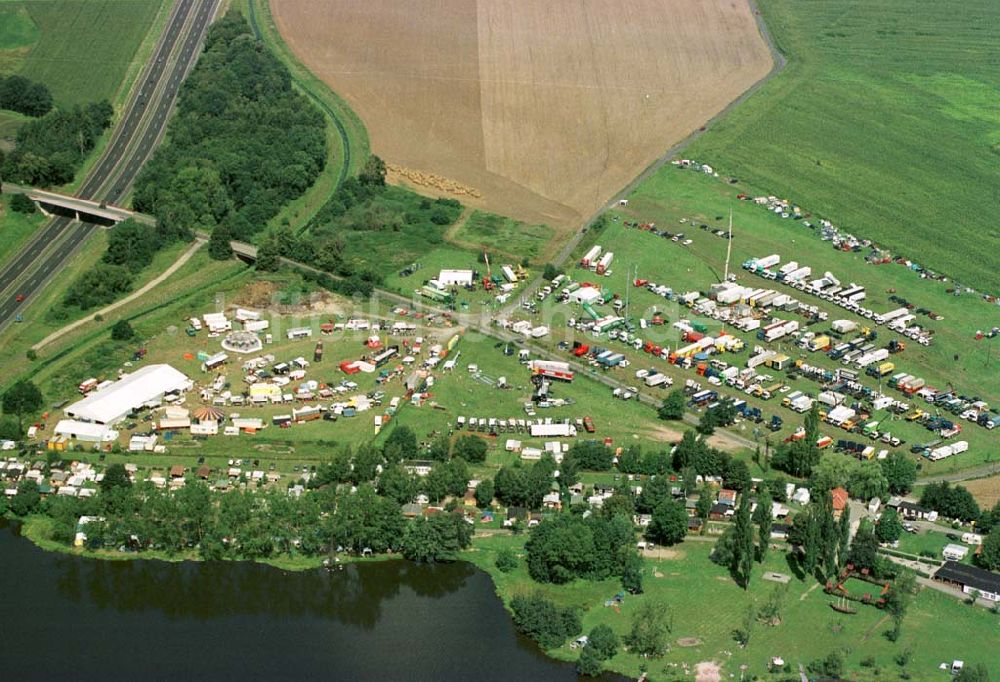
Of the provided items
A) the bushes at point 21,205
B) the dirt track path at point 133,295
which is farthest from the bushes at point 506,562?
the bushes at point 21,205

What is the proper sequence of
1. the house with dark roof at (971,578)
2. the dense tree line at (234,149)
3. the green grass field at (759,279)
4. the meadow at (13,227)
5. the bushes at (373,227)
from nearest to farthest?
the house with dark roof at (971,578) < the green grass field at (759,279) < the bushes at (373,227) < the meadow at (13,227) < the dense tree line at (234,149)

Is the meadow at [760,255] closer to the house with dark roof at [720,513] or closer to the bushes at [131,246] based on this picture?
the house with dark roof at [720,513]

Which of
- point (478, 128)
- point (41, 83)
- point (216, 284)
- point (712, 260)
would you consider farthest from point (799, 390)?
point (41, 83)

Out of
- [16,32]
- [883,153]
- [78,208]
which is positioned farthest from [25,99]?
[883,153]

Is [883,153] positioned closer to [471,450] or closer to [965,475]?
[965,475]

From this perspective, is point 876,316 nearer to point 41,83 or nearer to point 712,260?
point 712,260

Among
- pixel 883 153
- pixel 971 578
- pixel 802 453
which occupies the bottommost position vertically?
pixel 971 578
